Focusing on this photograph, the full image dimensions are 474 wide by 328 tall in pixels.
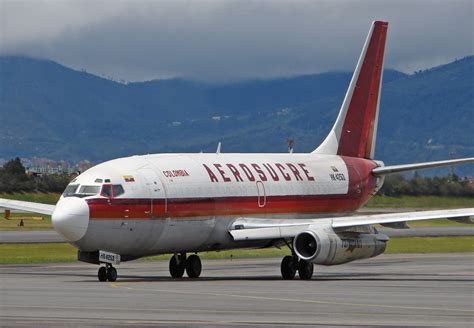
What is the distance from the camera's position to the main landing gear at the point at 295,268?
4716 centimetres

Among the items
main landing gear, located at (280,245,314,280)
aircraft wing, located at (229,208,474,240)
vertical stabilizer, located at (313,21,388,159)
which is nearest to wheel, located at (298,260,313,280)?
main landing gear, located at (280,245,314,280)

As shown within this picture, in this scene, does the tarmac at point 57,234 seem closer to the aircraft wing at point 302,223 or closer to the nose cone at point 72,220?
the aircraft wing at point 302,223

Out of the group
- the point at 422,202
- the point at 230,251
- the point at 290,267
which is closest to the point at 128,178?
the point at 290,267

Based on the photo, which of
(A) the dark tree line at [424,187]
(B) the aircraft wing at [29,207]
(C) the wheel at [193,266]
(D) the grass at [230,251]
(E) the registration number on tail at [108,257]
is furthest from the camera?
(A) the dark tree line at [424,187]

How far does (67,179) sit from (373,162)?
208 ft

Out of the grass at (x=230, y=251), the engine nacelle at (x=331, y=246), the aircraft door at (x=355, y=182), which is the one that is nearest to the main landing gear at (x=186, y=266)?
the engine nacelle at (x=331, y=246)

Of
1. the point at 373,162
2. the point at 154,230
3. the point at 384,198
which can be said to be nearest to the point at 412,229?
the point at 384,198

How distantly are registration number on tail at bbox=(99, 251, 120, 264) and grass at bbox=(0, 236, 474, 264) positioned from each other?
12130 millimetres

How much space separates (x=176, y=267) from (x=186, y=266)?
365 millimetres

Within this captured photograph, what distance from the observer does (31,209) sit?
50.5 meters

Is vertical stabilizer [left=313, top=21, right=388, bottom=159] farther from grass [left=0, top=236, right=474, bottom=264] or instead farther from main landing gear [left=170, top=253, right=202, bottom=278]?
main landing gear [left=170, top=253, right=202, bottom=278]

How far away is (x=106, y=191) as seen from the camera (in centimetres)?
4484

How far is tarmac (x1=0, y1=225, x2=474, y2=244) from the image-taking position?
71406mm

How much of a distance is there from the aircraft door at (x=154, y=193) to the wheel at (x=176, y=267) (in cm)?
319
